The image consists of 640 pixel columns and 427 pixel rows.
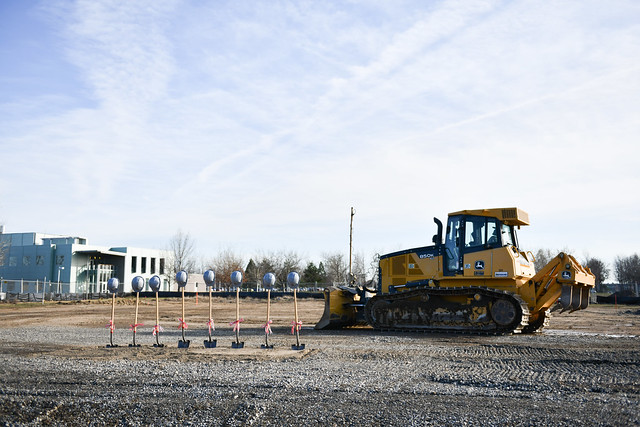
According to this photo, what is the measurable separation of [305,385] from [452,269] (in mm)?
10993

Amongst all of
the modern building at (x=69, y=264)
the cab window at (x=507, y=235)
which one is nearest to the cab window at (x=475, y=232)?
the cab window at (x=507, y=235)

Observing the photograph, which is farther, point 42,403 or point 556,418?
point 42,403

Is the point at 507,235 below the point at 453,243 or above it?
above

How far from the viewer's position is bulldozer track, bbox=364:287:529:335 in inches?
679

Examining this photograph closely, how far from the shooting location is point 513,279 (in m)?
17.7

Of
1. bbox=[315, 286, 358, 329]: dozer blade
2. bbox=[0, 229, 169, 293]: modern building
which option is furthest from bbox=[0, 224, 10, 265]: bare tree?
bbox=[315, 286, 358, 329]: dozer blade

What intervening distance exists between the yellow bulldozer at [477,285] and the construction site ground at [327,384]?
90.4 inches

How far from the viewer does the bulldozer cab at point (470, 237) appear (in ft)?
59.8

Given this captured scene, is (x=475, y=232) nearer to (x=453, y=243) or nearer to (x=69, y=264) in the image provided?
(x=453, y=243)

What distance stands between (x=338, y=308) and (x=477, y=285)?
5057 mm

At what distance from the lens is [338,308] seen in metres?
20.5

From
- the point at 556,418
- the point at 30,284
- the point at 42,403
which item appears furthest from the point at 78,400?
the point at 30,284

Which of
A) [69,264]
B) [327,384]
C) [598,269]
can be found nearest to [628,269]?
[598,269]

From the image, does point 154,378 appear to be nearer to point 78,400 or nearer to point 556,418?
point 78,400
